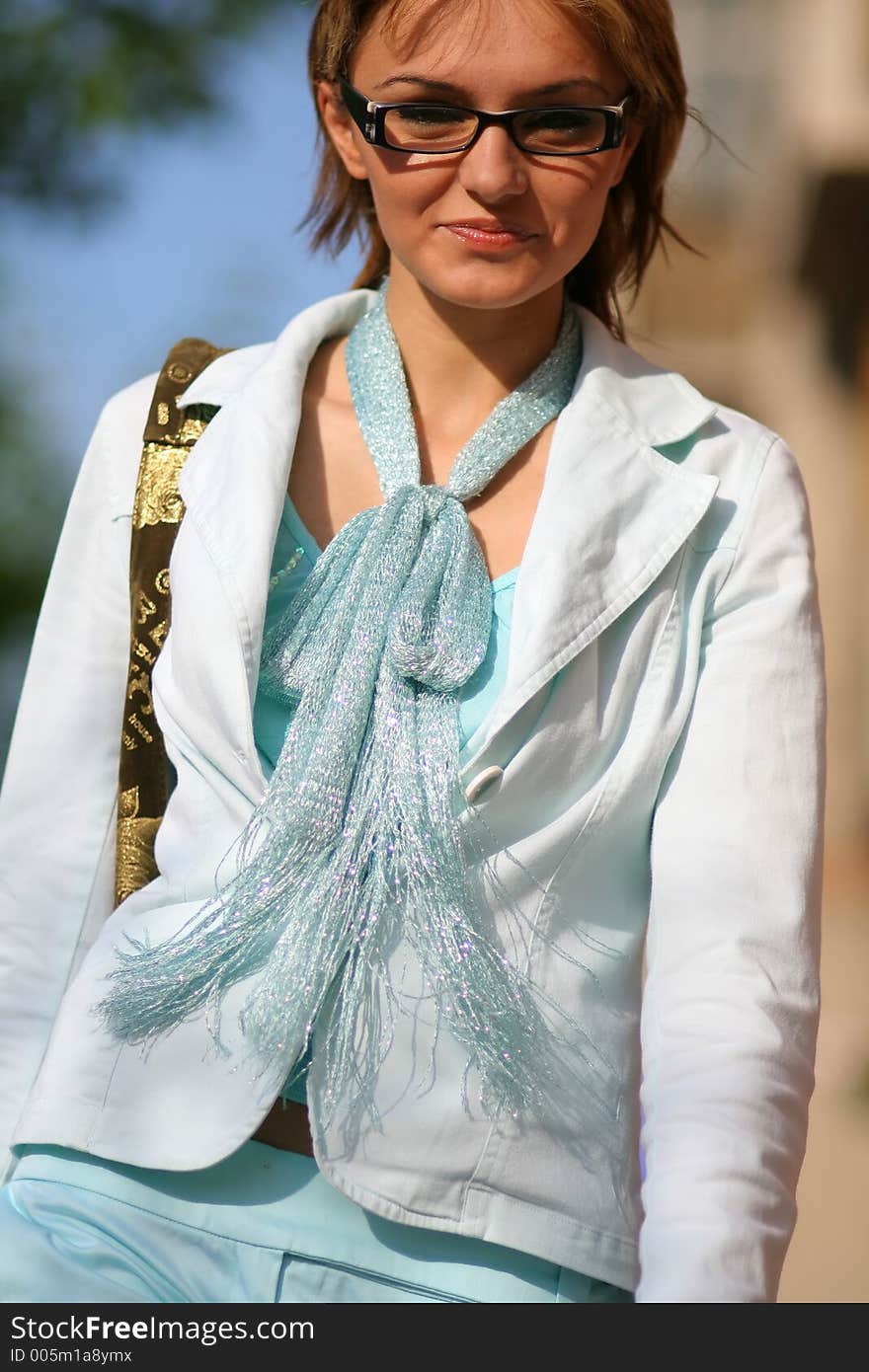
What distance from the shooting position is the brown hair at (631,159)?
207cm

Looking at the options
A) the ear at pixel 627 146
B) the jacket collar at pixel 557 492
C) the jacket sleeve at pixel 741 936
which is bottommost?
the jacket sleeve at pixel 741 936

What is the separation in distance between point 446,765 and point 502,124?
2.28 feet

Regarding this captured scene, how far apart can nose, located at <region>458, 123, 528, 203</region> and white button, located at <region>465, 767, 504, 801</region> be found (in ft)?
2.03

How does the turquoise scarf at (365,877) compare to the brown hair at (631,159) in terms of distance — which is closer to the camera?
the turquoise scarf at (365,877)

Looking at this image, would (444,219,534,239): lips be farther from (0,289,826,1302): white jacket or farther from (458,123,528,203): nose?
(0,289,826,1302): white jacket

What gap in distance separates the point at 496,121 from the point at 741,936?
2.97ft

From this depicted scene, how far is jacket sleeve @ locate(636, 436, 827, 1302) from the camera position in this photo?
1.73 metres

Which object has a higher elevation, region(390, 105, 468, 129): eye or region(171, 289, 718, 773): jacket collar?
region(390, 105, 468, 129): eye

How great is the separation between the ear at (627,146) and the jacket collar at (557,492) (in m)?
0.20

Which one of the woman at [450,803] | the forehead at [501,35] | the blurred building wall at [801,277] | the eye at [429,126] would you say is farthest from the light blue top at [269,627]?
the blurred building wall at [801,277]

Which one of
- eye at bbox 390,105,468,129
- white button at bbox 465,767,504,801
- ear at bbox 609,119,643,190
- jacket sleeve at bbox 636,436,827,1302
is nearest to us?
jacket sleeve at bbox 636,436,827,1302

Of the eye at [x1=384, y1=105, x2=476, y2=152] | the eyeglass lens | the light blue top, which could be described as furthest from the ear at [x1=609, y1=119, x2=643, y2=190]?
the light blue top

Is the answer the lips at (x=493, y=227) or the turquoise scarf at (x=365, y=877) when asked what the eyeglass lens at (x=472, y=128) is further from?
the turquoise scarf at (x=365, y=877)

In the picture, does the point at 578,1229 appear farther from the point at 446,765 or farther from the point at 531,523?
the point at 531,523
